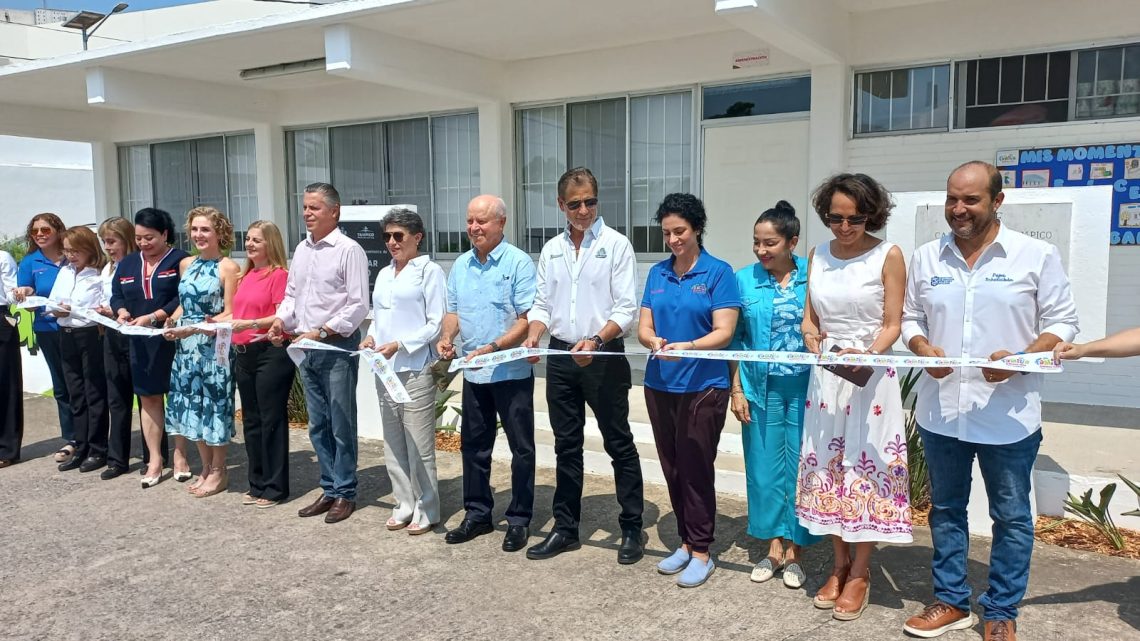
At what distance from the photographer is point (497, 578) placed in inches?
166

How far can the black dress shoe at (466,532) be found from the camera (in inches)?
186

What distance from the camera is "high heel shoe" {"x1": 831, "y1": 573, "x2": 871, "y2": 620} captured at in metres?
3.65

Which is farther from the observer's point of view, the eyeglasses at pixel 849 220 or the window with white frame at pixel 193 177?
the window with white frame at pixel 193 177

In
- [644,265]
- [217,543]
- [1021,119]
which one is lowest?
[217,543]

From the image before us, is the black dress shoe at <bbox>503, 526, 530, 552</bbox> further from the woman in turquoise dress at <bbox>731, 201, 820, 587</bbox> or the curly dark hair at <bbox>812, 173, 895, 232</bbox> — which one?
the curly dark hair at <bbox>812, 173, 895, 232</bbox>

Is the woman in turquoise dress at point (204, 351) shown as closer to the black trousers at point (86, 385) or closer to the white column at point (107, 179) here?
the black trousers at point (86, 385)

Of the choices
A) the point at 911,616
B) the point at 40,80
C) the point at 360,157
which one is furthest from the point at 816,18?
the point at 40,80

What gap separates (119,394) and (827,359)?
5140 mm

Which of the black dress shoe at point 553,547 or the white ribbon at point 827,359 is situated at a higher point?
the white ribbon at point 827,359

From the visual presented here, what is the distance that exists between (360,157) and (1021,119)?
815 cm

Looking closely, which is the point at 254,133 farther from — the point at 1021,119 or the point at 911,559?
the point at 911,559

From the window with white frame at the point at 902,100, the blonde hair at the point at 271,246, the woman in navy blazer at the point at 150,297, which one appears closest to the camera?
the blonde hair at the point at 271,246

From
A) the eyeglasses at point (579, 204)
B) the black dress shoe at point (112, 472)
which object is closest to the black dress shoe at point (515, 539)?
the eyeglasses at point (579, 204)

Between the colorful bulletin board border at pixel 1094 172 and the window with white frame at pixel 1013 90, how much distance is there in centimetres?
32
